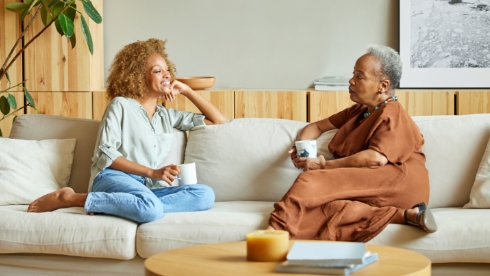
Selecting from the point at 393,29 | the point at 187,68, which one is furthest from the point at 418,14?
the point at 187,68

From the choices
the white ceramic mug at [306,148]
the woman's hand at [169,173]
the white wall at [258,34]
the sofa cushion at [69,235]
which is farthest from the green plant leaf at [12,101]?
the white ceramic mug at [306,148]

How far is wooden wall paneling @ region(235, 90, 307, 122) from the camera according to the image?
394 centimetres

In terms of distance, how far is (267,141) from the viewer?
3164 mm

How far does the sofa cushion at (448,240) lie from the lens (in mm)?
2449

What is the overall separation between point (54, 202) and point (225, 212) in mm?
710

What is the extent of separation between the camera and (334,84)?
3.95 m

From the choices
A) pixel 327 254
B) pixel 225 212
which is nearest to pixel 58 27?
pixel 225 212

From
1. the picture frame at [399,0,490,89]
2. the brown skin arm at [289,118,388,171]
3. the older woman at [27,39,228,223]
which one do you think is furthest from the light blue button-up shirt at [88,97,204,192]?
the picture frame at [399,0,490,89]

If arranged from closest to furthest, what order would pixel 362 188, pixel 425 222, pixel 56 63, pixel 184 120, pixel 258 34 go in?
pixel 425 222 → pixel 362 188 → pixel 184 120 → pixel 56 63 → pixel 258 34

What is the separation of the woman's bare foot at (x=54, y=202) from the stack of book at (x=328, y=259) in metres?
1.33

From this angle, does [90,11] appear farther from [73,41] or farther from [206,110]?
[206,110]

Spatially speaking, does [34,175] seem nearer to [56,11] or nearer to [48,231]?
[48,231]

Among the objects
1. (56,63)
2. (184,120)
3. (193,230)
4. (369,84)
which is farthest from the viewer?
(56,63)

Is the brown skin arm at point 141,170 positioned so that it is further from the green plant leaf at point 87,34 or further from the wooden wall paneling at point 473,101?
the wooden wall paneling at point 473,101
